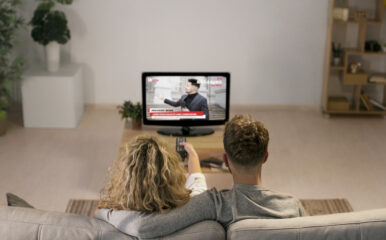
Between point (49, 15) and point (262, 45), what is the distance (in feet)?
7.38

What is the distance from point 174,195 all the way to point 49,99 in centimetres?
369

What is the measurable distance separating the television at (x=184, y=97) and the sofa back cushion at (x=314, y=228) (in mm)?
2133

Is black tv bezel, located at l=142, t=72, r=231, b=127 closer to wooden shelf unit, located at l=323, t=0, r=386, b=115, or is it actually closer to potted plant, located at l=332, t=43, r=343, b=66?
wooden shelf unit, located at l=323, t=0, r=386, b=115

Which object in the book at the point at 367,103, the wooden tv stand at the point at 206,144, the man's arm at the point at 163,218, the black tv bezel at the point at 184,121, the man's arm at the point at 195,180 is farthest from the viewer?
the book at the point at 367,103

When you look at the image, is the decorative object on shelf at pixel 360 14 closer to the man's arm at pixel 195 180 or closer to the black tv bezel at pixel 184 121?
the black tv bezel at pixel 184 121

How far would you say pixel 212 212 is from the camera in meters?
2.18

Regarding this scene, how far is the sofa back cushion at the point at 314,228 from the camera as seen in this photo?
6.95ft

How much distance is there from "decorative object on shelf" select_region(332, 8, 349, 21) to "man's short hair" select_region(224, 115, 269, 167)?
12.5ft

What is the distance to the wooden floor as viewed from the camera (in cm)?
430

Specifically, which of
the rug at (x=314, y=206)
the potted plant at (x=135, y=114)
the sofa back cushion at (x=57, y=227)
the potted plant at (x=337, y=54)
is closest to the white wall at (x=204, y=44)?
the potted plant at (x=337, y=54)

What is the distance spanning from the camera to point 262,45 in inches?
241

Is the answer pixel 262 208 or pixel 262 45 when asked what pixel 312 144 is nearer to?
pixel 262 45

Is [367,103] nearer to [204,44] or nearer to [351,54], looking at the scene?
[351,54]

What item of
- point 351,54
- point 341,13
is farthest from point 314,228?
point 351,54
